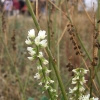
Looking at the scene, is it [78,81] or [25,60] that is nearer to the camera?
[78,81]

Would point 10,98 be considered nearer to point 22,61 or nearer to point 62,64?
point 22,61

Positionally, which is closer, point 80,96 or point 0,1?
point 80,96

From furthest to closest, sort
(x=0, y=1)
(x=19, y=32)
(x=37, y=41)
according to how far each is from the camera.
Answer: (x=19, y=32)
(x=0, y=1)
(x=37, y=41)

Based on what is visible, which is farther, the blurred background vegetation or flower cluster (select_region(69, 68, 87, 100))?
the blurred background vegetation

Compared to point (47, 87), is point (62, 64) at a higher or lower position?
lower

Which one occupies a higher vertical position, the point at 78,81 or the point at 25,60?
the point at 78,81

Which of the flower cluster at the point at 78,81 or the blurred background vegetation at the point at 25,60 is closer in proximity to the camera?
the flower cluster at the point at 78,81

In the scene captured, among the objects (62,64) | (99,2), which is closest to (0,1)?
(99,2)

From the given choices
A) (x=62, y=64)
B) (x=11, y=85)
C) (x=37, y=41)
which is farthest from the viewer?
(x=62, y=64)
